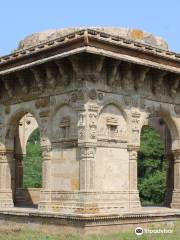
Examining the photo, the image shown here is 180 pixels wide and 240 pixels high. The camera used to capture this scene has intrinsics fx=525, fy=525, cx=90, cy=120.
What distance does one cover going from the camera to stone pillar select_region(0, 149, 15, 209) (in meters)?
17.4

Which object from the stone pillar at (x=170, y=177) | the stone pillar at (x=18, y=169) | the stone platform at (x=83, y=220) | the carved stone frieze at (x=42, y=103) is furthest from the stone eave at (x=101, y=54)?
the stone platform at (x=83, y=220)

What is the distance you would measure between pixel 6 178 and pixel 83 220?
5.03 m

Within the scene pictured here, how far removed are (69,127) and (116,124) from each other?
54.5 inches

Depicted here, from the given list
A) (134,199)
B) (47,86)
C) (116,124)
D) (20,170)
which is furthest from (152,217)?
(20,170)

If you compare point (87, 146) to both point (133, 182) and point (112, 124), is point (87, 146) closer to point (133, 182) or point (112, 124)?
point (112, 124)

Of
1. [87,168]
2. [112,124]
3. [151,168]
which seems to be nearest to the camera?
[87,168]

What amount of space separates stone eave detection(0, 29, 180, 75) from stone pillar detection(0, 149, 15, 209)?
114 inches

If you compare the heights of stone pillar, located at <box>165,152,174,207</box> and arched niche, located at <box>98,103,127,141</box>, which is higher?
arched niche, located at <box>98,103,127,141</box>

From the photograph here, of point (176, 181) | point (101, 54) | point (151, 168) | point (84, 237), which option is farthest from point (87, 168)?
point (151, 168)

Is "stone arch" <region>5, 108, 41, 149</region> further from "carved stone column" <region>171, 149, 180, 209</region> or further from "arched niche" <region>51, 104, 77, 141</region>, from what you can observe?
"carved stone column" <region>171, 149, 180, 209</region>

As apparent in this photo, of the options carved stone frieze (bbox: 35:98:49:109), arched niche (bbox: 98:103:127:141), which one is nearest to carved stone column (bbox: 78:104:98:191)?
arched niche (bbox: 98:103:127:141)

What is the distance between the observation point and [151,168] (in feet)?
107

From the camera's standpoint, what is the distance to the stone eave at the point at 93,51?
46.9ft

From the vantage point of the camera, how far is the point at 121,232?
14203mm
